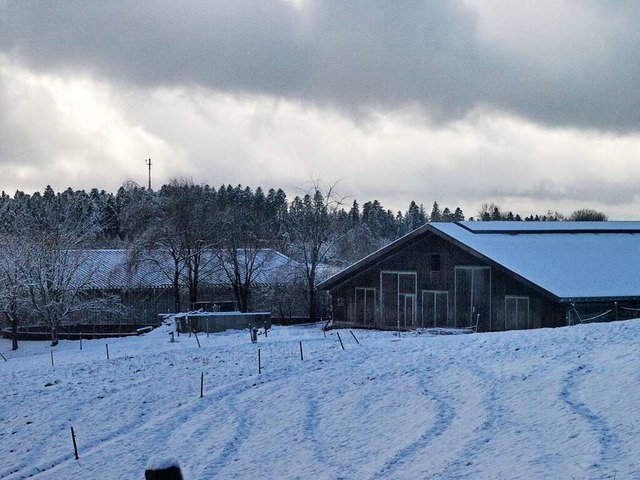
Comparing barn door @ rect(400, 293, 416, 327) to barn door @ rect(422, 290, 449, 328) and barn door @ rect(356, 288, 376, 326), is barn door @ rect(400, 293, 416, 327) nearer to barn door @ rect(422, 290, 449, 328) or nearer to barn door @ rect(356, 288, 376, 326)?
barn door @ rect(422, 290, 449, 328)

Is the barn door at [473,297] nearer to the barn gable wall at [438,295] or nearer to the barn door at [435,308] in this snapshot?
the barn gable wall at [438,295]

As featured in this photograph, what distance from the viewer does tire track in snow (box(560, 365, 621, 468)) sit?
11789mm

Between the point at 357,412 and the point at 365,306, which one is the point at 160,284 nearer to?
the point at 365,306

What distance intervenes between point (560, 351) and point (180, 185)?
122ft

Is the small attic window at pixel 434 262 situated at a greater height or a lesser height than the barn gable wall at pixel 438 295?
greater

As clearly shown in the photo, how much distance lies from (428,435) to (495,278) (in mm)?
21750

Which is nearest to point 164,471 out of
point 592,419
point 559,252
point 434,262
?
point 592,419

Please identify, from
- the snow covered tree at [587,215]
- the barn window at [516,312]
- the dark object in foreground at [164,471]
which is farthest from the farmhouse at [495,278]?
the snow covered tree at [587,215]

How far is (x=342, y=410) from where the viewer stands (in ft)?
60.6

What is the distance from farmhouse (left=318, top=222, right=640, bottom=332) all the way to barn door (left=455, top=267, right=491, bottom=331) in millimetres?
53

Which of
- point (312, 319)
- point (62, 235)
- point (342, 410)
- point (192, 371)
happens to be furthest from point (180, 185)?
point (342, 410)

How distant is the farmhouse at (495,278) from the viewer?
3384cm

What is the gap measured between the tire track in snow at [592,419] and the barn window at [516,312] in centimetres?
1656

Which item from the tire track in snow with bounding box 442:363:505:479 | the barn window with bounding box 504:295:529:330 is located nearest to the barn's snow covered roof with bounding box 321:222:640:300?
the barn window with bounding box 504:295:529:330
